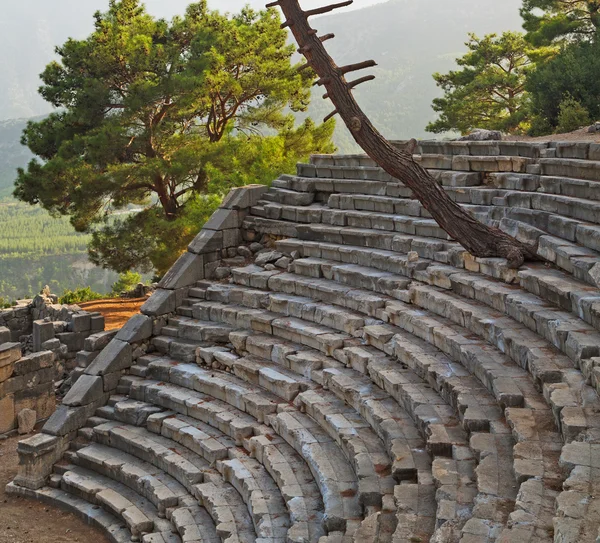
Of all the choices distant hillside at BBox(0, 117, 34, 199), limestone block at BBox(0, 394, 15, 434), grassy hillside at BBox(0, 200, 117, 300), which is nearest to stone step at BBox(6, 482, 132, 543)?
limestone block at BBox(0, 394, 15, 434)

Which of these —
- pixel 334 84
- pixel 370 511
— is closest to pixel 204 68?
pixel 334 84

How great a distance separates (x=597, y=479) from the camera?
5.54 m

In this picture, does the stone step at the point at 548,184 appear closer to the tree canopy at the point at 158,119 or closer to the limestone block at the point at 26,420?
the limestone block at the point at 26,420

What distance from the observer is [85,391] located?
13.2 m

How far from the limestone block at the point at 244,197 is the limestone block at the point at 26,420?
4.88 meters

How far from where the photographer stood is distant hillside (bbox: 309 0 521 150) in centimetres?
10388

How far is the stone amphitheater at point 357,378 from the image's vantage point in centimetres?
678

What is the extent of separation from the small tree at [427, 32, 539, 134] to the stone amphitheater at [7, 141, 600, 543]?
10.7 m

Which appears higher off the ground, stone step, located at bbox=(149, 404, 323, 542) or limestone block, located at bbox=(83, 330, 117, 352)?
limestone block, located at bbox=(83, 330, 117, 352)

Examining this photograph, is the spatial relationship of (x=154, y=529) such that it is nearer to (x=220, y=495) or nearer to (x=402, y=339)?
(x=220, y=495)

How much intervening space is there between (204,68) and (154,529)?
652 inches

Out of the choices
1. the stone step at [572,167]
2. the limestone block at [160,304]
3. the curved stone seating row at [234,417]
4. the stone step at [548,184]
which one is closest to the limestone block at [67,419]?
the curved stone seating row at [234,417]

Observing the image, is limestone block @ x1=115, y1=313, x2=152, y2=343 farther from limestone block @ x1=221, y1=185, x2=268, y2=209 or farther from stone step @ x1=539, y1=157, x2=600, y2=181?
stone step @ x1=539, y1=157, x2=600, y2=181

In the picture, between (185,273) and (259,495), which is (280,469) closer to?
(259,495)
